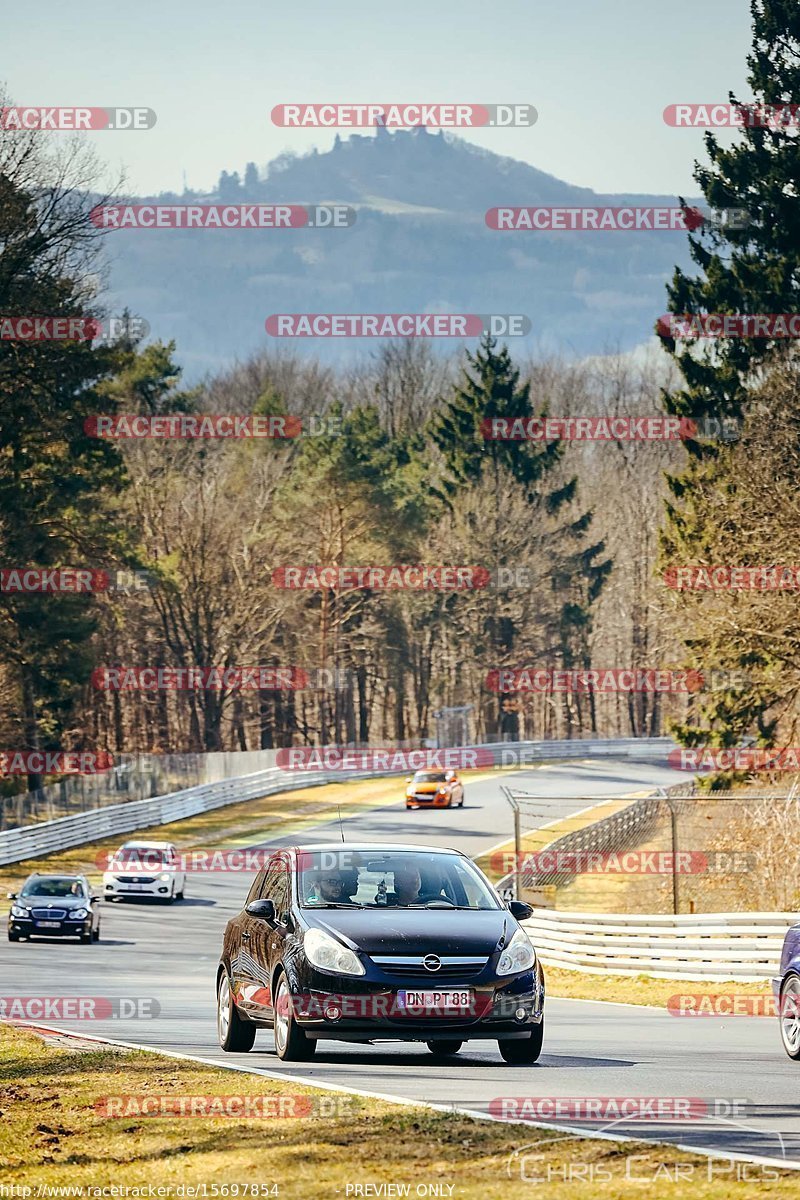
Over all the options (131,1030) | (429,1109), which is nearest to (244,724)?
(131,1030)

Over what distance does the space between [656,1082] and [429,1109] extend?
92.0 inches

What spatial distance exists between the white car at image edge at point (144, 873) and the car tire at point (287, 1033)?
32206 millimetres

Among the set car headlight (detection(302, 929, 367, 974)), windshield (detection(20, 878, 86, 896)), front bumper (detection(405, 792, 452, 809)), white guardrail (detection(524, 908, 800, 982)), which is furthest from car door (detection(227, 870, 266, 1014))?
front bumper (detection(405, 792, 452, 809))

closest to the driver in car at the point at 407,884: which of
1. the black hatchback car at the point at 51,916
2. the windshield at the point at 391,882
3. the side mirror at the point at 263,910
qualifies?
the windshield at the point at 391,882

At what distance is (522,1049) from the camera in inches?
528

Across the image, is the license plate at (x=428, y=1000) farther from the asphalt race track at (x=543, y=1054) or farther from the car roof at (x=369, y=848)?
the car roof at (x=369, y=848)

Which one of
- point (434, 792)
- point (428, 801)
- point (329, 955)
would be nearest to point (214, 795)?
point (428, 801)

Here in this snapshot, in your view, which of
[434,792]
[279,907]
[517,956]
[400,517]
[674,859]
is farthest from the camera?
[400,517]

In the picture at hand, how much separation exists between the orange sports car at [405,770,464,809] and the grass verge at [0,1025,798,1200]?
53558 millimetres

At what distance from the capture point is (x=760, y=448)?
137ft

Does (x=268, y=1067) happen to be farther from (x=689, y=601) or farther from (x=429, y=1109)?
(x=689, y=601)

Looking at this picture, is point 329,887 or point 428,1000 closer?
point 428,1000

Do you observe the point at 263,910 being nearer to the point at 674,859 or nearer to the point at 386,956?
the point at 386,956

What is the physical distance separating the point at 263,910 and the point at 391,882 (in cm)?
98
